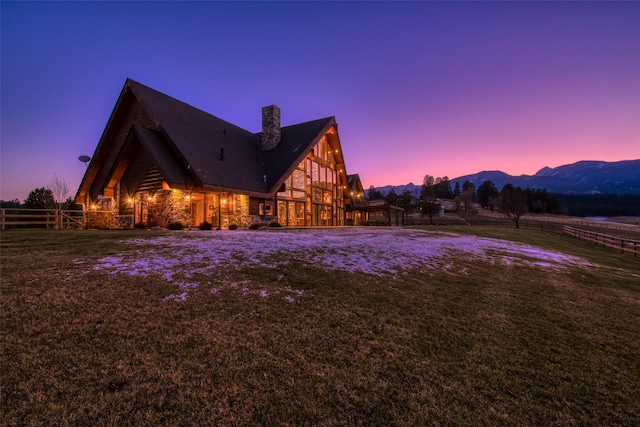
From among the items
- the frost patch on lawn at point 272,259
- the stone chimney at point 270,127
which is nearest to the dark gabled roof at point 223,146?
the stone chimney at point 270,127

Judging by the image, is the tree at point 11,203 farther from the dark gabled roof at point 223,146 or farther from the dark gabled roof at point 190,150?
the dark gabled roof at point 223,146

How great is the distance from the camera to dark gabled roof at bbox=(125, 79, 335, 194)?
57.6ft

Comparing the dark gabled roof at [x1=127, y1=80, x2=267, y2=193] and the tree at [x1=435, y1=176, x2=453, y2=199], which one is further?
the tree at [x1=435, y1=176, x2=453, y2=199]

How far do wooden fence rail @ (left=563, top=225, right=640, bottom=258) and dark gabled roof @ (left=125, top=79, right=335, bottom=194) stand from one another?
24.7 m

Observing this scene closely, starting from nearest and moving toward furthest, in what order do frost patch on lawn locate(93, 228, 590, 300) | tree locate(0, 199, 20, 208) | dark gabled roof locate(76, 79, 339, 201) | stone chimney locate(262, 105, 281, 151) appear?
frost patch on lawn locate(93, 228, 590, 300)
dark gabled roof locate(76, 79, 339, 201)
stone chimney locate(262, 105, 281, 151)
tree locate(0, 199, 20, 208)

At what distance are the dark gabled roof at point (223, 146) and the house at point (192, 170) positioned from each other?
0.27ft

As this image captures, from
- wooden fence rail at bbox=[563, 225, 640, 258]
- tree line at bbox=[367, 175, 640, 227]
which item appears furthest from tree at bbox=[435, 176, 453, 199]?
wooden fence rail at bbox=[563, 225, 640, 258]

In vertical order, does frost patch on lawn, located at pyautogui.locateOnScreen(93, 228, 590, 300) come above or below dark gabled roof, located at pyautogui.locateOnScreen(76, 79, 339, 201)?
below

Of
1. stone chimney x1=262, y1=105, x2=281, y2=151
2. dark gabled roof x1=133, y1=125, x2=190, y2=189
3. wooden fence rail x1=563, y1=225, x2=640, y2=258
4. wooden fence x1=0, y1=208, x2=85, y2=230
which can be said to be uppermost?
stone chimney x1=262, y1=105, x2=281, y2=151

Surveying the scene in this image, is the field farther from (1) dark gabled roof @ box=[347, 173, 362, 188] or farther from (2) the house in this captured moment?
(1) dark gabled roof @ box=[347, 173, 362, 188]

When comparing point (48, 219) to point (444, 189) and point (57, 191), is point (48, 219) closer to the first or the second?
point (57, 191)

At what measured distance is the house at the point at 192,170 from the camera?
1677 cm

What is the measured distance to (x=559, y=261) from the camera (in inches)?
450

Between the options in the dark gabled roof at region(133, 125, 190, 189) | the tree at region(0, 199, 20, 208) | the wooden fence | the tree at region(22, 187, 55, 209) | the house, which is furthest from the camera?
the tree at region(0, 199, 20, 208)
